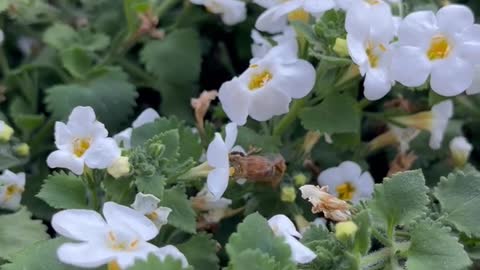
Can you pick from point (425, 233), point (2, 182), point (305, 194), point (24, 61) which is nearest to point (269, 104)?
point (305, 194)

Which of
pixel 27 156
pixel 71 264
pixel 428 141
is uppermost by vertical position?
pixel 71 264

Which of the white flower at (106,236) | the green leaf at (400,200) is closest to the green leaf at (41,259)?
the white flower at (106,236)

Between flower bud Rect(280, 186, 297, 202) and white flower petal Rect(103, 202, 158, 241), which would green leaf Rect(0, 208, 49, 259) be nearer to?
white flower petal Rect(103, 202, 158, 241)

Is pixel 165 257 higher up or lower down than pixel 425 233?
higher up

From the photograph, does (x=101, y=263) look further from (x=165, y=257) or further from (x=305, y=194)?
(x=305, y=194)

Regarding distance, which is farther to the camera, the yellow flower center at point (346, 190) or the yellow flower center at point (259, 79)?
the yellow flower center at point (346, 190)

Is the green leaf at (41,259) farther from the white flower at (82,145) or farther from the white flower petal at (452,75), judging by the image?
the white flower petal at (452,75)

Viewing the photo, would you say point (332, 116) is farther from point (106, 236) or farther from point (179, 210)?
point (106, 236)

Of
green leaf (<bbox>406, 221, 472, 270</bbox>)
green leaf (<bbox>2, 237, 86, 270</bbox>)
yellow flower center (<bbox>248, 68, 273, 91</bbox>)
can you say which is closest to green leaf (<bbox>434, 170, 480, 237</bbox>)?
green leaf (<bbox>406, 221, 472, 270</bbox>)
